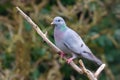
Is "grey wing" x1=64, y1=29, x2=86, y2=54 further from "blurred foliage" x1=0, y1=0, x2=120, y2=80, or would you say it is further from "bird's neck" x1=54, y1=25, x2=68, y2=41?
"blurred foliage" x1=0, y1=0, x2=120, y2=80

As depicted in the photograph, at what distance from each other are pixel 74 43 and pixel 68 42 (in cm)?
3

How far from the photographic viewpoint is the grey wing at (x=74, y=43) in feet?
10.5

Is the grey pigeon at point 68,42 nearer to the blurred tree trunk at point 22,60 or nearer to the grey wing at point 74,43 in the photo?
the grey wing at point 74,43

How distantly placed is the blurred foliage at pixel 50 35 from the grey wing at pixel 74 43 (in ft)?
5.26

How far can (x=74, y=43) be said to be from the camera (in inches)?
127

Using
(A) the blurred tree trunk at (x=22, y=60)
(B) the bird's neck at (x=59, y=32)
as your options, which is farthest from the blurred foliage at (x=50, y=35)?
(B) the bird's neck at (x=59, y=32)

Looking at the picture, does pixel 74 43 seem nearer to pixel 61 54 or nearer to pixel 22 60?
pixel 61 54

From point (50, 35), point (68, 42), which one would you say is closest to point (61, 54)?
point (68, 42)

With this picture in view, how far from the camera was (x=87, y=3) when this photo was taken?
17.1ft

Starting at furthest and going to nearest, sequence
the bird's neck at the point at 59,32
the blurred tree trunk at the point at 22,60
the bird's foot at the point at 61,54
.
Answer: the blurred tree trunk at the point at 22,60 < the bird's neck at the point at 59,32 < the bird's foot at the point at 61,54

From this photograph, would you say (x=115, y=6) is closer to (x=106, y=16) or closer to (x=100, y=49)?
→ (x=106, y=16)

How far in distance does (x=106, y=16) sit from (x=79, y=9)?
0.40 metres

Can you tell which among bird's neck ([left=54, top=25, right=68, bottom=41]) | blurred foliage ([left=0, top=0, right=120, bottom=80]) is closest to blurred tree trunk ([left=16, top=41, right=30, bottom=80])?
blurred foliage ([left=0, top=0, right=120, bottom=80])

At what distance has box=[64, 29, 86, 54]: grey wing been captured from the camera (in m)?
3.20
